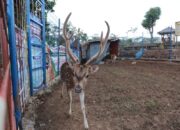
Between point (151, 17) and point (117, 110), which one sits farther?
point (151, 17)

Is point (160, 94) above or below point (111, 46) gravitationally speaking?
below

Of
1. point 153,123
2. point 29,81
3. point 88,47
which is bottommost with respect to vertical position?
point 153,123

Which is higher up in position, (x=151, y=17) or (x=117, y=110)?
(x=151, y=17)

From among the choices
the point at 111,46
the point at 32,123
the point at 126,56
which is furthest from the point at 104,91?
the point at 126,56

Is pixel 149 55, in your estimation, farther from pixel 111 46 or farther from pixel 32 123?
pixel 32 123

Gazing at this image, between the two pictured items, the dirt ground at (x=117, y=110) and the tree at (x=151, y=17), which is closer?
the dirt ground at (x=117, y=110)

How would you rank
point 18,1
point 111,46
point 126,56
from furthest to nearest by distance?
1. point 126,56
2. point 111,46
3. point 18,1

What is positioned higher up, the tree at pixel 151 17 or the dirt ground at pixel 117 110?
the tree at pixel 151 17

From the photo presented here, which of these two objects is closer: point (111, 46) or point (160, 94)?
point (160, 94)

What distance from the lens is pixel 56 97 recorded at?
568 cm

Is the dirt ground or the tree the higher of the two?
the tree

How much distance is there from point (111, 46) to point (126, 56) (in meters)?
4.53

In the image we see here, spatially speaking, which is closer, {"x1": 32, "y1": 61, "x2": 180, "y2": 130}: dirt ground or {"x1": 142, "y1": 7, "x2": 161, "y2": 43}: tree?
{"x1": 32, "y1": 61, "x2": 180, "y2": 130}: dirt ground

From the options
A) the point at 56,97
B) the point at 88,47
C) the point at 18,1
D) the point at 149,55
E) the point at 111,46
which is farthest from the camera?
the point at 149,55
